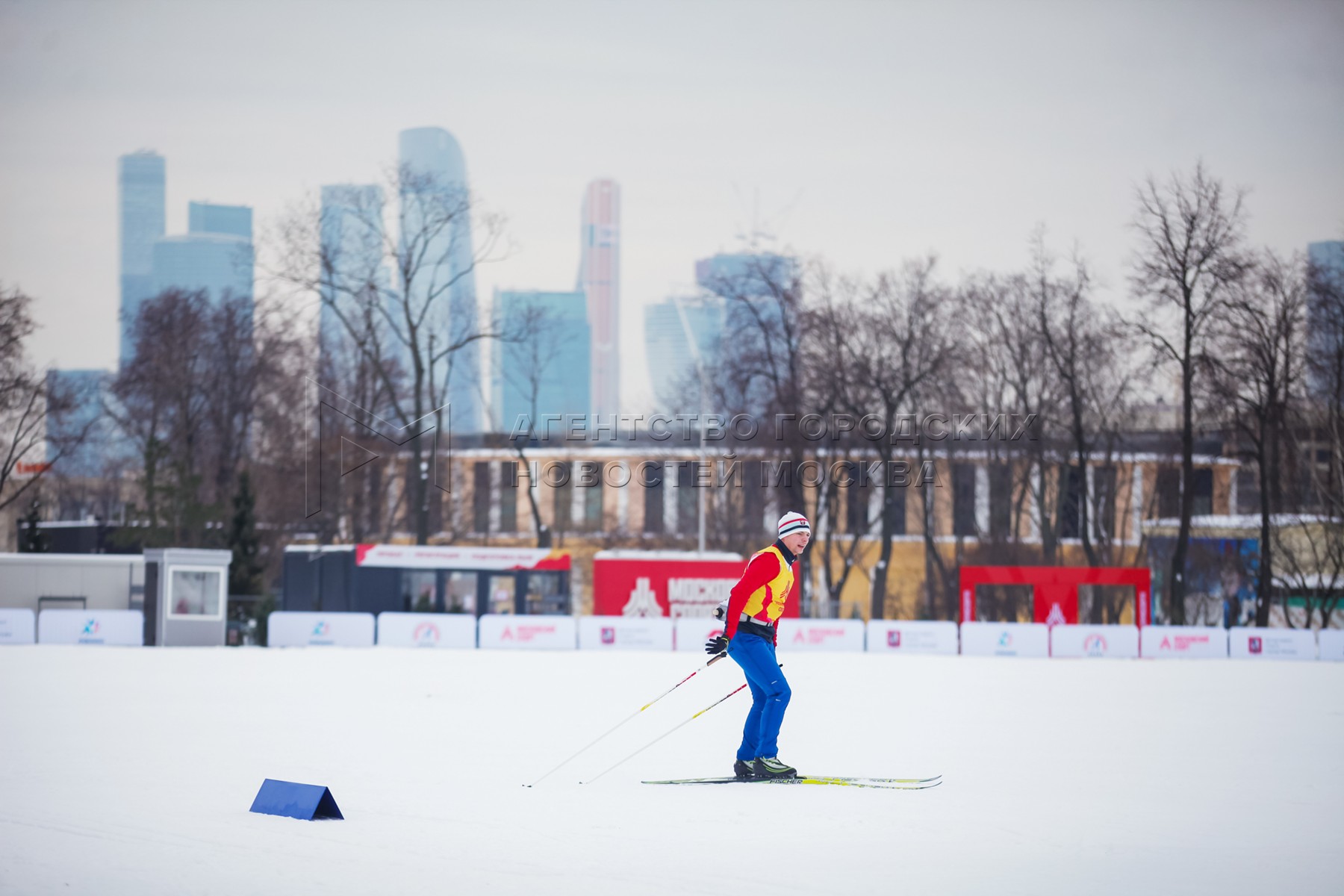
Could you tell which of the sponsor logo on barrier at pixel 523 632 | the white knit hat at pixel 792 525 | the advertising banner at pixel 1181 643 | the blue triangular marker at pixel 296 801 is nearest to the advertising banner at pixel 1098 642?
the advertising banner at pixel 1181 643

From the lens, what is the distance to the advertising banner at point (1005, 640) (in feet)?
107

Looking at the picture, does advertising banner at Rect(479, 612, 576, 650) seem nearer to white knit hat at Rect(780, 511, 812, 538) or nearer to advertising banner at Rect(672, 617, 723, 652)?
advertising banner at Rect(672, 617, 723, 652)

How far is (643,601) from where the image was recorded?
1490 inches

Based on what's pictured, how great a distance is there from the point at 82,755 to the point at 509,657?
16662 mm

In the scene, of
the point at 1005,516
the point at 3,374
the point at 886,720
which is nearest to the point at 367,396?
the point at 3,374

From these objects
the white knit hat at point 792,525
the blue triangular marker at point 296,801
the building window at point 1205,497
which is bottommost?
the blue triangular marker at point 296,801

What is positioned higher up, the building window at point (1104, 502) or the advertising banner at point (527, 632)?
the building window at point (1104, 502)

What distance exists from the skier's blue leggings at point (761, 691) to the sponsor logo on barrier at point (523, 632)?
22241 mm

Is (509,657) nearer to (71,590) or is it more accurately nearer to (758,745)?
(71,590)

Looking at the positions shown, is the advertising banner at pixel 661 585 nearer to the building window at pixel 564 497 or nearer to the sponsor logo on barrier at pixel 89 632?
the sponsor logo on barrier at pixel 89 632

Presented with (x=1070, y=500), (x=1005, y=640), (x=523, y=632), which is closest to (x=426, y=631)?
(x=523, y=632)

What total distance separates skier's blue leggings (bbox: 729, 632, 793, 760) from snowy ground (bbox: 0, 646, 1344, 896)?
48 centimetres

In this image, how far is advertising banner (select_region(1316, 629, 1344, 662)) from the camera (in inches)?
1268

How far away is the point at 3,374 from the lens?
44.9 meters
